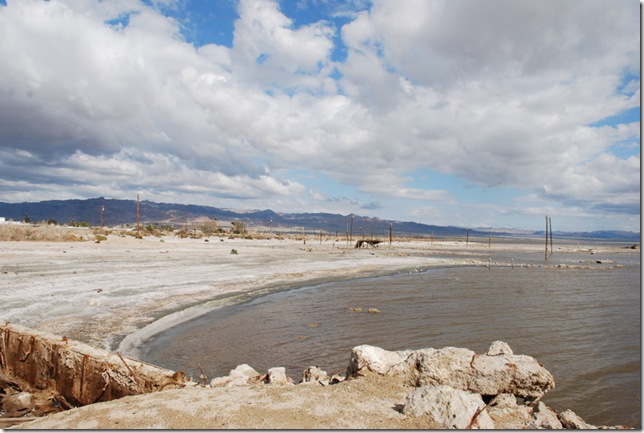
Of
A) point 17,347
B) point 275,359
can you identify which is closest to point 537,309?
point 275,359

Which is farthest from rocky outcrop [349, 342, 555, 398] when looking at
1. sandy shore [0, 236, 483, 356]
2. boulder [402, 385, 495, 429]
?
sandy shore [0, 236, 483, 356]

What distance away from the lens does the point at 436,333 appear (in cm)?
1435

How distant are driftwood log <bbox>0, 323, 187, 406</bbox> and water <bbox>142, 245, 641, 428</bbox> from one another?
276 centimetres

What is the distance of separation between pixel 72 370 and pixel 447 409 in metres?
6.68

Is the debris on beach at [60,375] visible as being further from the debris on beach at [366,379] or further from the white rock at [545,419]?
the white rock at [545,419]

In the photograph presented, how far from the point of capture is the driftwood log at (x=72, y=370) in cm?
721

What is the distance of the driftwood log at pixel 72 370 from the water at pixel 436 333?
276 cm

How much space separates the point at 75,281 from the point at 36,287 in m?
2.12

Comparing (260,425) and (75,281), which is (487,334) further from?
(75,281)

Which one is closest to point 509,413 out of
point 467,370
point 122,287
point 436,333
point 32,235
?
point 467,370

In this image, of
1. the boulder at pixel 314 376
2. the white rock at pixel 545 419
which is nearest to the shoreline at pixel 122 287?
the boulder at pixel 314 376

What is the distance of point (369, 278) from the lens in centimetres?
3019

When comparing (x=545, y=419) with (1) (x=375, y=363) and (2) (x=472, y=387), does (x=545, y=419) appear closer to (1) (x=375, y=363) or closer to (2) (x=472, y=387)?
(2) (x=472, y=387)

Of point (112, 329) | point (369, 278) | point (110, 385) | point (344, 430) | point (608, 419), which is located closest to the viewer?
point (344, 430)
